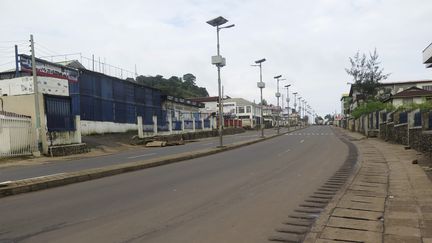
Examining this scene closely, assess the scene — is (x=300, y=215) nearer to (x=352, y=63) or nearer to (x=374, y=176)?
(x=374, y=176)

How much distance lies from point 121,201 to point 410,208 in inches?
239

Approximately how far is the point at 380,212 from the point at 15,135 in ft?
81.1

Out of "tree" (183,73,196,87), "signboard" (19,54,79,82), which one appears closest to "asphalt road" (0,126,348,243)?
"signboard" (19,54,79,82)

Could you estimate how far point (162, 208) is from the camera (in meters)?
9.04

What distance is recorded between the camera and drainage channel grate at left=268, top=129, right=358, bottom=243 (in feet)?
22.3

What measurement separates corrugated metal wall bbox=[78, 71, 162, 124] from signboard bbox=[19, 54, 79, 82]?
5.10 ft

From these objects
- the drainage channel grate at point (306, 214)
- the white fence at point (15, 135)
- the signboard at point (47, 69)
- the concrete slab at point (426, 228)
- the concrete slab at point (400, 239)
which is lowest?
the drainage channel grate at point (306, 214)

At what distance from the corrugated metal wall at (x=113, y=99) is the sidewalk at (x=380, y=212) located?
34112 millimetres

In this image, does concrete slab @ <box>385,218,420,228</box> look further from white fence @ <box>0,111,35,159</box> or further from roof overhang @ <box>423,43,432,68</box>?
white fence @ <box>0,111,35,159</box>

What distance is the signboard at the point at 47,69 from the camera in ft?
125

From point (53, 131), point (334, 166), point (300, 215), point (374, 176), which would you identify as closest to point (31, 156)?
point (53, 131)

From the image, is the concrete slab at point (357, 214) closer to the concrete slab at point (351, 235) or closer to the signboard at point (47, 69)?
the concrete slab at point (351, 235)

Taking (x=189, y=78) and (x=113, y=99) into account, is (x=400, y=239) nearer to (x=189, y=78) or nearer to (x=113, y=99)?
(x=113, y=99)

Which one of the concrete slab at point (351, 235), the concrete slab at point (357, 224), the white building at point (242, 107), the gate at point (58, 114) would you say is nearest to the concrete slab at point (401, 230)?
the concrete slab at point (357, 224)
